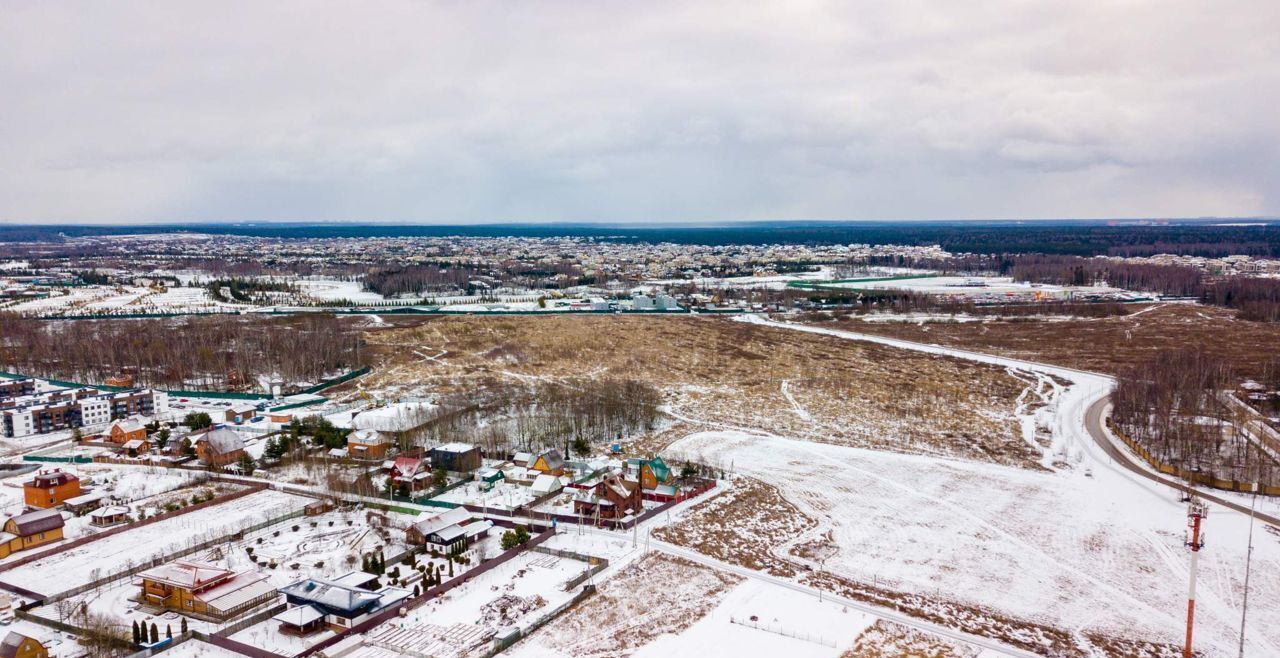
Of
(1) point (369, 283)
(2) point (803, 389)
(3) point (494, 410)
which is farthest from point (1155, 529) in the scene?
(1) point (369, 283)

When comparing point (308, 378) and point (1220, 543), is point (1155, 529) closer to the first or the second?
point (1220, 543)

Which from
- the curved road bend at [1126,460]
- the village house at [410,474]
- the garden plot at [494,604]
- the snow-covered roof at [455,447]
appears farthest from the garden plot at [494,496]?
the curved road bend at [1126,460]

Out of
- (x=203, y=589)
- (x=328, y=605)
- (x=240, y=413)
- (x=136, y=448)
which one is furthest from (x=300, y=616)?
(x=240, y=413)

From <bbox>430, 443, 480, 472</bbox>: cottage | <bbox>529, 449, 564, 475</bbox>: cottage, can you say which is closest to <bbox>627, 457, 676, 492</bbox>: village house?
<bbox>529, 449, 564, 475</bbox>: cottage

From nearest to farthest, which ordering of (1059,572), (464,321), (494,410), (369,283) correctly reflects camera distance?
1. (1059,572)
2. (494,410)
3. (464,321)
4. (369,283)

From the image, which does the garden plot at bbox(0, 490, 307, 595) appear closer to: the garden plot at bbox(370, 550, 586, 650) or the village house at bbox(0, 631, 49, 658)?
the village house at bbox(0, 631, 49, 658)

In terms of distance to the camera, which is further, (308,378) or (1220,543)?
(308,378)

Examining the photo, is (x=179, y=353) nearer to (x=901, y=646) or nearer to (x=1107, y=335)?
(x=901, y=646)
